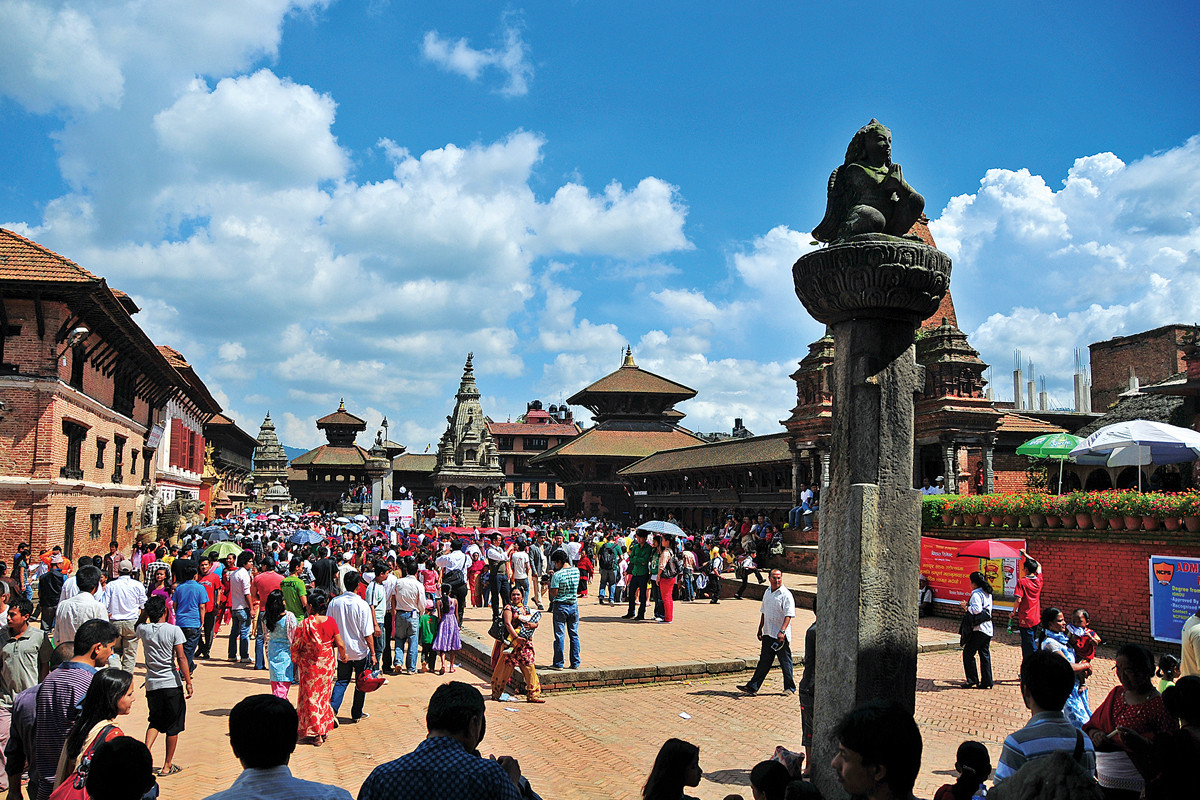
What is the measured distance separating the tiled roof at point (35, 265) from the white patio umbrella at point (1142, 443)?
69.7 feet

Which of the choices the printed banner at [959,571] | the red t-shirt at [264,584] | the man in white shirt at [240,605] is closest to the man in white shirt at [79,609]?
the red t-shirt at [264,584]

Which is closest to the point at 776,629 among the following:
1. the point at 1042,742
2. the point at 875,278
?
the point at 875,278

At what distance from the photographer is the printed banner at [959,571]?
45.8 feet

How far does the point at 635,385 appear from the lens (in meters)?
58.7

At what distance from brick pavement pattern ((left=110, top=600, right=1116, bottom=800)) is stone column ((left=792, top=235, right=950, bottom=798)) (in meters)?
1.97

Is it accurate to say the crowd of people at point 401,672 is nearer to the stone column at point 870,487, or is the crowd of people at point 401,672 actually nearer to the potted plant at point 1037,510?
the stone column at point 870,487

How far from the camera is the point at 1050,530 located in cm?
1397

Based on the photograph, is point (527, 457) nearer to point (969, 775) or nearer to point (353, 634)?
point (353, 634)

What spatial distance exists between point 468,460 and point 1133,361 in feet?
146

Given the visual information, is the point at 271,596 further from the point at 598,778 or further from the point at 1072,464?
the point at 1072,464

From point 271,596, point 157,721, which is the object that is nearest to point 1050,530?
point 271,596

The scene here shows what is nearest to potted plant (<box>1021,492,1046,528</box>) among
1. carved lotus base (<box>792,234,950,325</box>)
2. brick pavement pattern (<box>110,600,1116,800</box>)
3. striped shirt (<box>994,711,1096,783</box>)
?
brick pavement pattern (<box>110,600,1116,800</box>)

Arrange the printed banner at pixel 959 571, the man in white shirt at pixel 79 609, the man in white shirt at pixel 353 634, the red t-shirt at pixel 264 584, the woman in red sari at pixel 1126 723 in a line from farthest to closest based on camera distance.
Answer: the printed banner at pixel 959 571, the red t-shirt at pixel 264 584, the man in white shirt at pixel 353 634, the man in white shirt at pixel 79 609, the woman in red sari at pixel 1126 723

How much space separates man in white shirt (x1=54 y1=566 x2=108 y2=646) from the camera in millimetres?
7285
